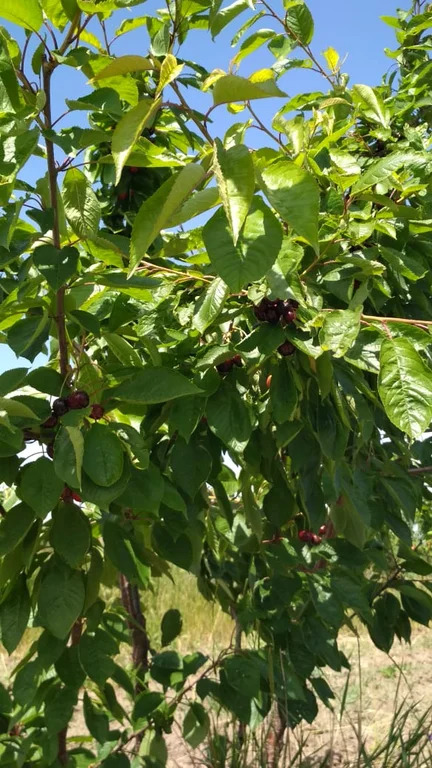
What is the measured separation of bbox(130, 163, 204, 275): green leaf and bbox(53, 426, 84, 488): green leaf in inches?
11.1

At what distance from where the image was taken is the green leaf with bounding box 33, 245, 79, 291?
3.84 ft

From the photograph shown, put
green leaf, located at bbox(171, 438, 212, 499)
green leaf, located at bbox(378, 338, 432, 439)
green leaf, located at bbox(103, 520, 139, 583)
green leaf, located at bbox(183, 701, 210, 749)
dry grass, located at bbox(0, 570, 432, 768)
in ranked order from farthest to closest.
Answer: dry grass, located at bbox(0, 570, 432, 768), green leaf, located at bbox(183, 701, 210, 749), green leaf, located at bbox(103, 520, 139, 583), green leaf, located at bbox(171, 438, 212, 499), green leaf, located at bbox(378, 338, 432, 439)

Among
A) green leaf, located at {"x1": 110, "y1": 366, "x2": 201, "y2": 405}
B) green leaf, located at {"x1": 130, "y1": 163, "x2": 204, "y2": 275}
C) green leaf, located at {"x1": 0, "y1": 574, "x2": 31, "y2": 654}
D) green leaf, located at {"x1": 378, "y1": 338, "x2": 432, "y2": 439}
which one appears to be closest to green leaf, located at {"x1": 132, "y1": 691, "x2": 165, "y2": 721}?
green leaf, located at {"x1": 0, "y1": 574, "x2": 31, "y2": 654}

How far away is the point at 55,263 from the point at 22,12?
1.11 feet

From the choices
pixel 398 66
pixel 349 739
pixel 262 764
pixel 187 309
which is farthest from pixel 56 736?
pixel 349 739

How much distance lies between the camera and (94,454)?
45.1 inches

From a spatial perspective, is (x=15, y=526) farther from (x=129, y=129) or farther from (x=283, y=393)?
(x=129, y=129)

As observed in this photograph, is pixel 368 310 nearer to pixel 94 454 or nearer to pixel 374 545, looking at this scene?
pixel 94 454

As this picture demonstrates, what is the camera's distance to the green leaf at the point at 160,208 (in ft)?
2.70

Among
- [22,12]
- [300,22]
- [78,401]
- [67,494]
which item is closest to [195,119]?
[22,12]

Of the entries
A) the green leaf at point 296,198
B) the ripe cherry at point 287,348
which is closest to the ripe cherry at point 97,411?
the ripe cherry at point 287,348

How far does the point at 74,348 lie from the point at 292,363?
0.41 m

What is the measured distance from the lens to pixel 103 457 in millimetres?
1143

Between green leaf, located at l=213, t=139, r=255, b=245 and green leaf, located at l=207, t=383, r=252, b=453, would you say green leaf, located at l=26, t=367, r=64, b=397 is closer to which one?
green leaf, located at l=207, t=383, r=252, b=453
